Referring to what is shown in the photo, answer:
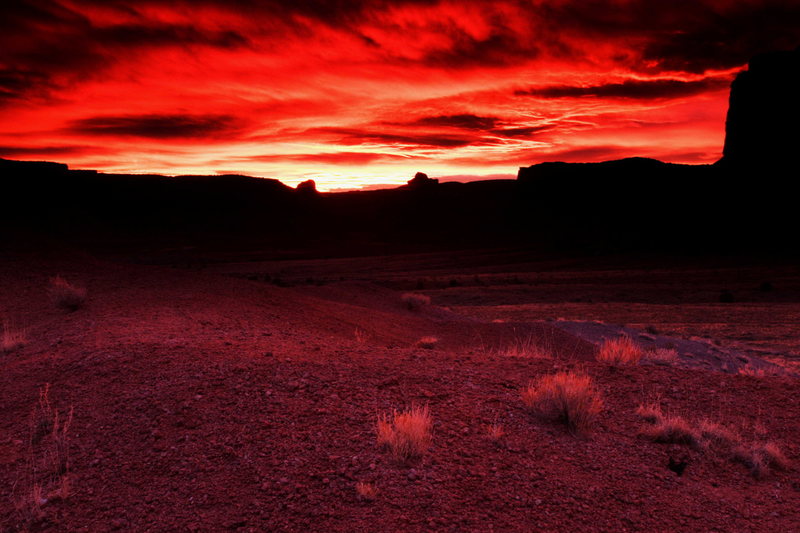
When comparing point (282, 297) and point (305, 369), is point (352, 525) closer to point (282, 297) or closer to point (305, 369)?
point (305, 369)

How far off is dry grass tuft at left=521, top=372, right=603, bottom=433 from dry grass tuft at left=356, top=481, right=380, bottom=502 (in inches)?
89.0

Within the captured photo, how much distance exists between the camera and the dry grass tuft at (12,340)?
7.34 meters

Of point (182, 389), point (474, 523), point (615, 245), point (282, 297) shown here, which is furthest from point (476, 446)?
point (615, 245)

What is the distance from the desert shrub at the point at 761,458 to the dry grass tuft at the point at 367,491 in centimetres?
357

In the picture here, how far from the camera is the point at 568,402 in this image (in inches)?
199

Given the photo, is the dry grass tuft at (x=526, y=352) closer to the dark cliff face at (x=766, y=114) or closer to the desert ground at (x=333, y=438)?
the desert ground at (x=333, y=438)

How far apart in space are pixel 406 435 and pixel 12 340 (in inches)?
272

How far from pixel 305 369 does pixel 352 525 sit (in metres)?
2.64

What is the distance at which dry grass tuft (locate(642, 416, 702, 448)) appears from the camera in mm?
4969

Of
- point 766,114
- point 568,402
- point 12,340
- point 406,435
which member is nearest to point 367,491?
point 406,435

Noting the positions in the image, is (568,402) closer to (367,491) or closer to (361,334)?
(367,491)

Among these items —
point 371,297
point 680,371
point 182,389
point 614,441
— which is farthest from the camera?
point 371,297

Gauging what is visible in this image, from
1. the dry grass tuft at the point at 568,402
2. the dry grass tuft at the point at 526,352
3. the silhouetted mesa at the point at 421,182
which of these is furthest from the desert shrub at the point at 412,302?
the silhouetted mesa at the point at 421,182

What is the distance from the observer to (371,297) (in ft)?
64.7
